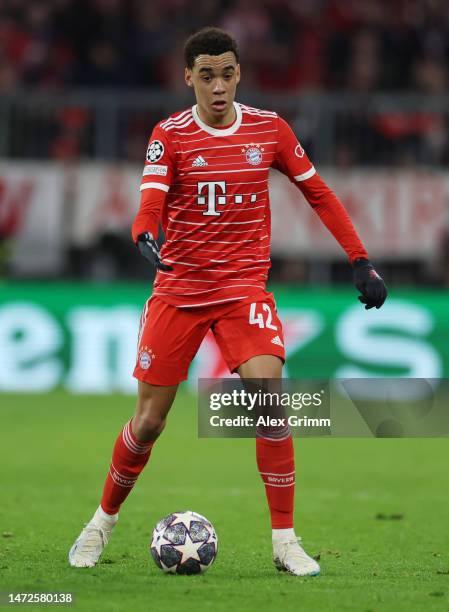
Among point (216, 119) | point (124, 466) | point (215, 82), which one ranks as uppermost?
point (215, 82)

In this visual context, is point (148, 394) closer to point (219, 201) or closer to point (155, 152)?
point (219, 201)

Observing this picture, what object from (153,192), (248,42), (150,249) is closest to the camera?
(150,249)

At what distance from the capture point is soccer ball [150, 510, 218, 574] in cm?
629

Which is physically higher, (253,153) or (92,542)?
(253,153)

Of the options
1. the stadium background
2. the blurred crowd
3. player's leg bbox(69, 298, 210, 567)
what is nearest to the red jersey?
player's leg bbox(69, 298, 210, 567)

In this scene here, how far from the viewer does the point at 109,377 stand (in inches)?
563

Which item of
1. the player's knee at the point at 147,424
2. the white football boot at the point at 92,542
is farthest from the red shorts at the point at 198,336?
the white football boot at the point at 92,542

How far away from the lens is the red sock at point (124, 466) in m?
6.52

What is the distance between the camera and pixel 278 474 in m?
6.33

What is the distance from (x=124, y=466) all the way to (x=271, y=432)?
2.56 ft

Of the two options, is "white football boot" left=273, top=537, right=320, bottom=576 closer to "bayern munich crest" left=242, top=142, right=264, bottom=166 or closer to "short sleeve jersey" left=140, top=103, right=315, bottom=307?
"short sleeve jersey" left=140, top=103, right=315, bottom=307

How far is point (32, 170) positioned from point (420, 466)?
6.26m

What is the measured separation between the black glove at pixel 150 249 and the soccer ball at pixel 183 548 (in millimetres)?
1274

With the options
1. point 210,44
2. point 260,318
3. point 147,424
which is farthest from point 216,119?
point 147,424
